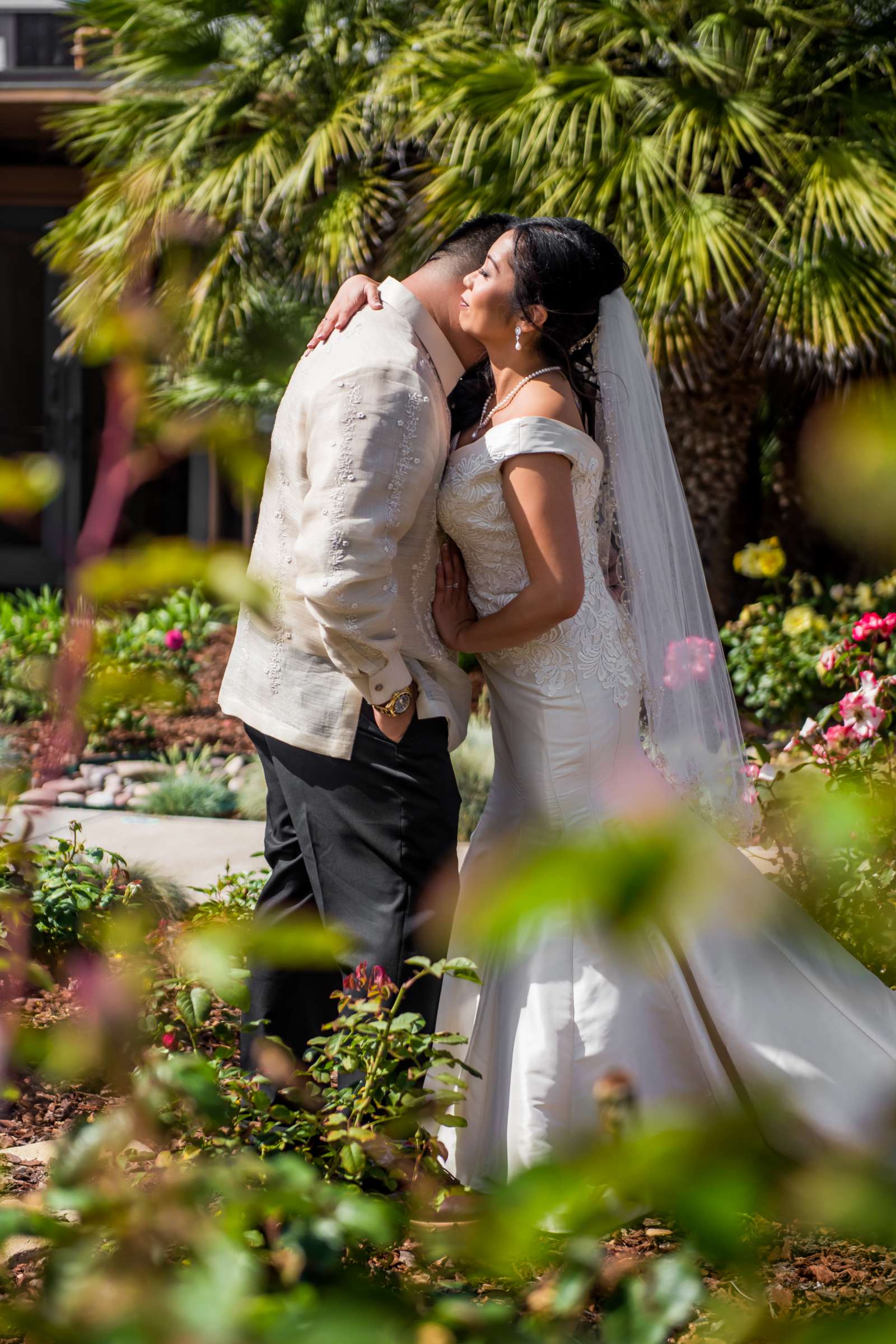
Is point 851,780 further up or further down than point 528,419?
further down

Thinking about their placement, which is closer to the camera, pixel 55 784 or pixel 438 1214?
pixel 55 784

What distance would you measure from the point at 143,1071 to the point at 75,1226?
11.3 inches

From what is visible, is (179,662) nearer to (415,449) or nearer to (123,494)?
(415,449)

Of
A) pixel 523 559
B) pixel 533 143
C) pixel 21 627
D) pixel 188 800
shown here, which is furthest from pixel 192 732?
pixel 523 559

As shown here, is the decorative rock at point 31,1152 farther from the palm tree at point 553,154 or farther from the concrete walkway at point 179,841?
the palm tree at point 553,154

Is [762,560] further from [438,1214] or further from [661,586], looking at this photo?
[438,1214]

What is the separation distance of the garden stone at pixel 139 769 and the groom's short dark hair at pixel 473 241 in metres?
3.19

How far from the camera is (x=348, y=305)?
236 cm

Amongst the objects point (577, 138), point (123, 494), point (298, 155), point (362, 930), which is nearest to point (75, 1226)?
point (123, 494)

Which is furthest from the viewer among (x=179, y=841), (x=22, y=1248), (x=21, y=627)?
(x=21, y=627)

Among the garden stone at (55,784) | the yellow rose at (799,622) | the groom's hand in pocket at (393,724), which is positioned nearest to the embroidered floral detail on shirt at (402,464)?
the groom's hand in pocket at (393,724)

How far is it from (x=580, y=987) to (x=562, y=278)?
1.31 m

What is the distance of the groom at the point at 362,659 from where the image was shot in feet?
6.98

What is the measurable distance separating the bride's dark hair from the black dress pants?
2.24 ft
